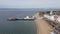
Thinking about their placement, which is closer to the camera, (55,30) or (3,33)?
(55,30)

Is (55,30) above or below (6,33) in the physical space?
above

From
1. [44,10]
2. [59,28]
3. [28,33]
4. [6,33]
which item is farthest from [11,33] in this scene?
[59,28]

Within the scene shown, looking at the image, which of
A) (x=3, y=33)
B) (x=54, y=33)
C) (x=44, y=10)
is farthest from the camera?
(x=44, y=10)

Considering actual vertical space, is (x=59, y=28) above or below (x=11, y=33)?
above

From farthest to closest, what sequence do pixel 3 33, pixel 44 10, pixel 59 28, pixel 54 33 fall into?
1. pixel 44 10
2. pixel 3 33
3. pixel 59 28
4. pixel 54 33

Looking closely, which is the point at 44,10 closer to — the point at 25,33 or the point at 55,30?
the point at 25,33

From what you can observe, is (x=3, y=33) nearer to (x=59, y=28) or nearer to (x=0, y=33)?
(x=0, y=33)

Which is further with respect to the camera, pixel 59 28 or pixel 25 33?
pixel 25 33

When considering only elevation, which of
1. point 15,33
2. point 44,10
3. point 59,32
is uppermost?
point 59,32

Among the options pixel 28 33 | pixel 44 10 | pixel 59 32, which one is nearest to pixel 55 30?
pixel 59 32

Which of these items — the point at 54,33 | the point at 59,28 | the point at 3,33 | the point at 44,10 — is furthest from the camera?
the point at 44,10
